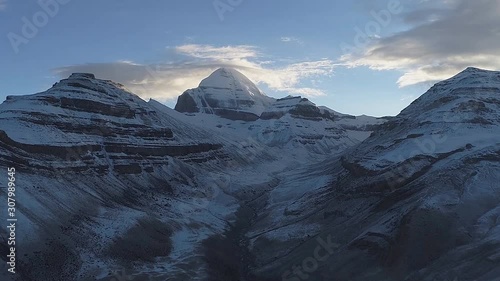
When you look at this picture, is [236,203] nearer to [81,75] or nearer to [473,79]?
[81,75]

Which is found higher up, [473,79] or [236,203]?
[473,79]

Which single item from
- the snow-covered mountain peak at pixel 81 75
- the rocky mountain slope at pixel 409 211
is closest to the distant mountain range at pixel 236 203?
the rocky mountain slope at pixel 409 211

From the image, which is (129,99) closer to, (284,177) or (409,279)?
(284,177)

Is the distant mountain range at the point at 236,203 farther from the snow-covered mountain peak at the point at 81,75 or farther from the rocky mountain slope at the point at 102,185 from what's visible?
the snow-covered mountain peak at the point at 81,75

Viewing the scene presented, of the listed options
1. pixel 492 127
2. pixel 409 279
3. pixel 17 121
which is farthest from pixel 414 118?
pixel 17 121

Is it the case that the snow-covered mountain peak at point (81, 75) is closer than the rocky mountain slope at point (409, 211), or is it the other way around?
the rocky mountain slope at point (409, 211)

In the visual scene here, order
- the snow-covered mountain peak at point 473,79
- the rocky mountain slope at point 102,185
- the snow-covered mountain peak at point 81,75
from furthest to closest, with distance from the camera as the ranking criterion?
the snow-covered mountain peak at point 81,75, the snow-covered mountain peak at point 473,79, the rocky mountain slope at point 102,185

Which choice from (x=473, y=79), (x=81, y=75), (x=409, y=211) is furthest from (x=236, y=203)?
(x=473, y=79)

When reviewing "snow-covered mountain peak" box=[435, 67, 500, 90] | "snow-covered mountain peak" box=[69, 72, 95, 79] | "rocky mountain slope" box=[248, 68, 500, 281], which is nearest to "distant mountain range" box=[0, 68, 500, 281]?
"rocky mountain slope" box=[248, 68, 500, 281]
